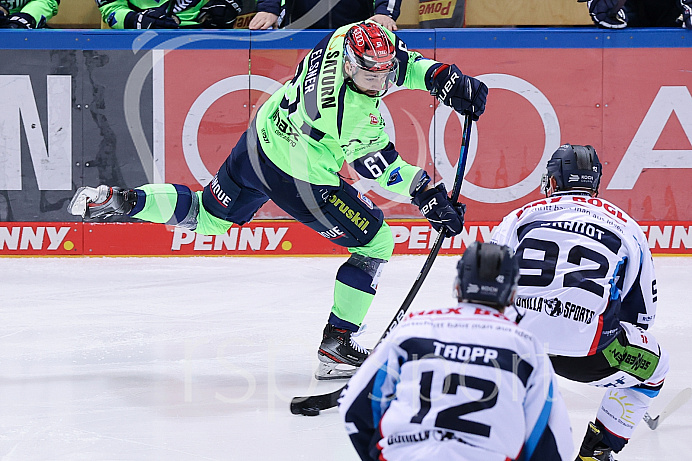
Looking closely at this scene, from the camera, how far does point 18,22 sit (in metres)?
6.21

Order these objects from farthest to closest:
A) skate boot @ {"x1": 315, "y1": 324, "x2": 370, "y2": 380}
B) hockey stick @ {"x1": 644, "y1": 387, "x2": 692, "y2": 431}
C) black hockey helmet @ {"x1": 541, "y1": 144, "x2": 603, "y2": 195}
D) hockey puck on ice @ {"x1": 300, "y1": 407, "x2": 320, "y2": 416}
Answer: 1. skate boot @ {"x1": 315, "y1": 324, "x2": 370, "y2": 380}
2. hockey puck on ice @ {"x1": 300, "y1": 407, "x2": 320, "y2": 416}
3. hockey stick @ {"x1": 644, "y1": 387, "x2": 692, "y2": 431}
4. black hockey helmet @ {"x1": 541, "y1": 144, "x2": 603, "y2": 195}

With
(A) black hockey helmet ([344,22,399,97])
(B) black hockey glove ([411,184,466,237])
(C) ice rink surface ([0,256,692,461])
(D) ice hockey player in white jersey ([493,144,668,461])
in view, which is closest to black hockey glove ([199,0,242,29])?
(C) ice rink surface ([0,256,692,461])

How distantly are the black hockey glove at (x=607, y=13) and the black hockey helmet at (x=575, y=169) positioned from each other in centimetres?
359

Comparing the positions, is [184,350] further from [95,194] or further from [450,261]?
[450,261]

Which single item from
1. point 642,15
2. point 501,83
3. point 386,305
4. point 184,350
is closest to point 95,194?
point 184,350

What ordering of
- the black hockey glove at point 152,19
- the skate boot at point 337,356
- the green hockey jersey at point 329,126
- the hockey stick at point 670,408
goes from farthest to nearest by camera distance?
the black hockey glove at point 152,19, the skate boot at point 337,356, the green hockey jersey at point 329,126, the hockey stick at point 670,408

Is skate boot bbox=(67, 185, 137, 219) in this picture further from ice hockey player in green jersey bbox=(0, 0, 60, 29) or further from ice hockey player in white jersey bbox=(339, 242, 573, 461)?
ice hockey player in green jersey bbox=(0, 0, 60, 29)

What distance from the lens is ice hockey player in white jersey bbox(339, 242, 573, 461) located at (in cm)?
165

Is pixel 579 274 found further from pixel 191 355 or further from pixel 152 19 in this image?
pixel 152 19

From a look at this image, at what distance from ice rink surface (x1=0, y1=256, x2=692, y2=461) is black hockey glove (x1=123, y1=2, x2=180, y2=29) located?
5.54ft

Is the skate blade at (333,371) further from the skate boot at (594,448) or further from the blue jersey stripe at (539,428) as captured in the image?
the blue jersey stripe at (539,428)

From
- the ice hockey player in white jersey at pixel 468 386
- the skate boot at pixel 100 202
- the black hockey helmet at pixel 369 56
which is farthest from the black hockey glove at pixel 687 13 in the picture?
the ice hockey player in white jersey at pixel 468 386

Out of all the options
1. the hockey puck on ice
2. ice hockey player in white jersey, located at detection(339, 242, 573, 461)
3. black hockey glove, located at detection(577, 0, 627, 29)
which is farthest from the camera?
black hockey glove, located at detection(577, 0, 627, 29)

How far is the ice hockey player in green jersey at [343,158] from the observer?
131 inches
